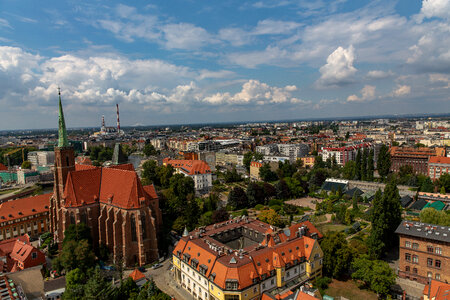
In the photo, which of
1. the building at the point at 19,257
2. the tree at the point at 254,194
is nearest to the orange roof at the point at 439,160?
the tree at the point at 254,194

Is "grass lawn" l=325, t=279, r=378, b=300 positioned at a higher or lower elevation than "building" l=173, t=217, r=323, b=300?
lower

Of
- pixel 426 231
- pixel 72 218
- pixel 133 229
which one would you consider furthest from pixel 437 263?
pixel 72 218

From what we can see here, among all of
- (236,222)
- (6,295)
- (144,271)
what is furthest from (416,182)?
(6,295)

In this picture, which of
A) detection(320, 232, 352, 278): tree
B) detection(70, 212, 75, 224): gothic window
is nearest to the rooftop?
detection(320, 232, 352, 278): tree

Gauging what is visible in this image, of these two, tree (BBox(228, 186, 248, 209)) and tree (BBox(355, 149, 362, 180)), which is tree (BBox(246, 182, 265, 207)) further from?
tree (BBox(355, 149, 362, 180))

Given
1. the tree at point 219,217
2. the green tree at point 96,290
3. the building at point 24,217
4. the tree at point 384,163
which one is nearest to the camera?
the green tree at point 96,290

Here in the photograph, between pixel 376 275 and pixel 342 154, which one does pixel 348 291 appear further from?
pixel 342 154

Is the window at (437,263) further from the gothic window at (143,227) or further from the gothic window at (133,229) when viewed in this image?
the gothic window at (133,229)
